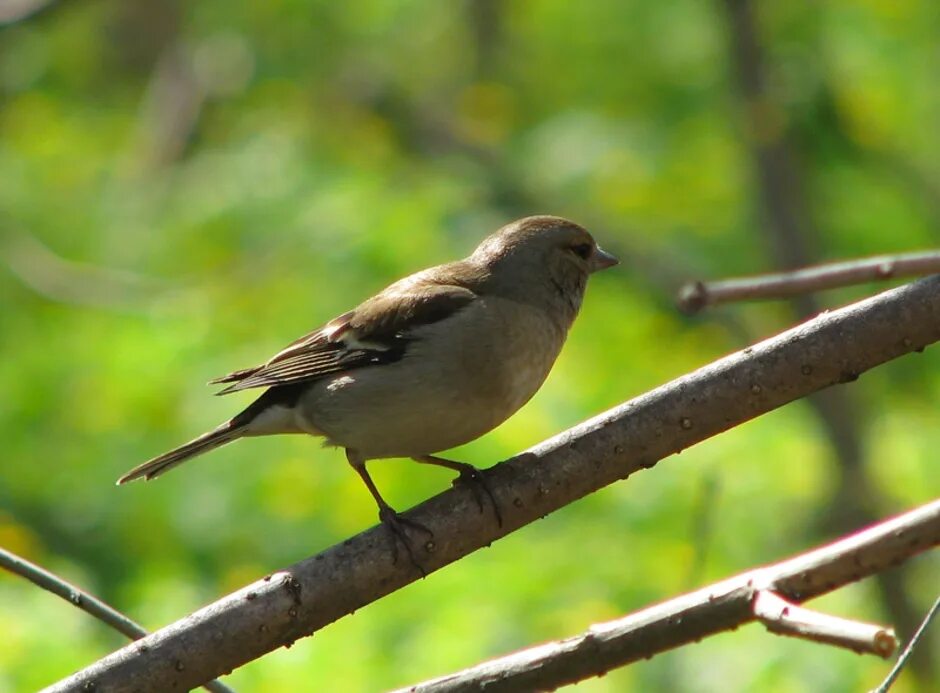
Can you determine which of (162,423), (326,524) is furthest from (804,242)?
(162,423)

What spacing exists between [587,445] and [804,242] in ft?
14.9

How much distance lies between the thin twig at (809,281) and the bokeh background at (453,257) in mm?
878

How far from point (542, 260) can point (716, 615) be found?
2615 mm

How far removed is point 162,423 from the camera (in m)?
8.33

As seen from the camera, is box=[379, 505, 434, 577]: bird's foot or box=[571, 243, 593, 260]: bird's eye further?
box=[571, 243, 593, 260]: bird's eye

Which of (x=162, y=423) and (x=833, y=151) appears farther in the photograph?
(x=833, y=151)

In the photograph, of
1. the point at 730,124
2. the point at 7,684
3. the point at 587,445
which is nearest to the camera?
the point at 587,445

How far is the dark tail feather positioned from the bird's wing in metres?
0.15

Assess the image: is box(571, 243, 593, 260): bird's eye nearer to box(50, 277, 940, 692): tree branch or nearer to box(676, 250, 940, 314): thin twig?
box(676, 250, 940, 314): thin twig

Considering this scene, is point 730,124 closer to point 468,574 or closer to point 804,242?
point 804,242

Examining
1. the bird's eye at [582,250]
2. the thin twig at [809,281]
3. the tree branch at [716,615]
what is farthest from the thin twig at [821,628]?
the bird's eye at [582,250]

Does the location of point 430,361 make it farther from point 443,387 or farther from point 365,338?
point 365,338

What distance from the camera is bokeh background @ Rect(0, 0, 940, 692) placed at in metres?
6.63

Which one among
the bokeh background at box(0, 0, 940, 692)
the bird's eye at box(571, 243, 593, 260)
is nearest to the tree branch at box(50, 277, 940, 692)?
the bokeh background at box(0, 0, 940, 692)
